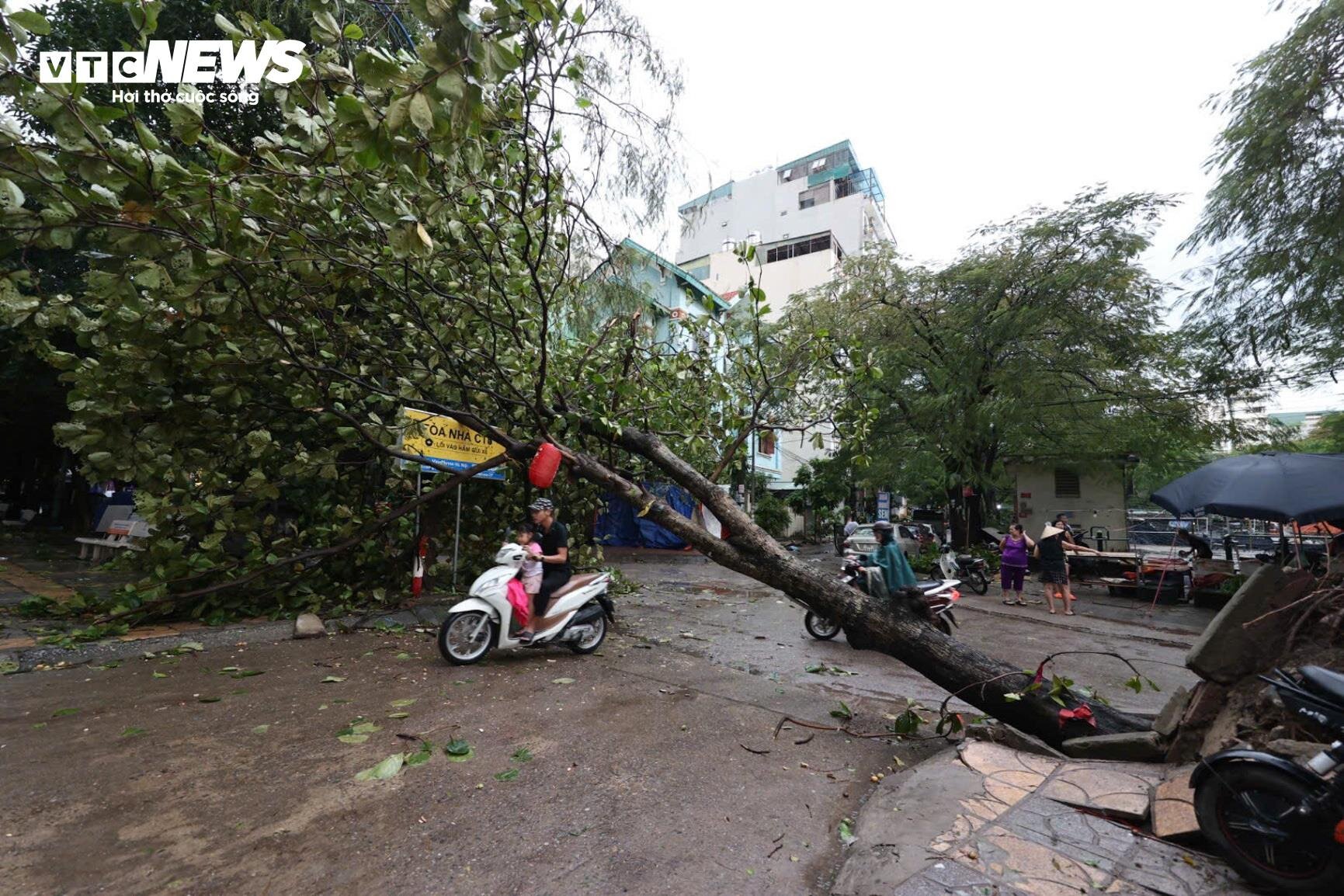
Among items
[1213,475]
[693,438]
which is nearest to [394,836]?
[693,438]

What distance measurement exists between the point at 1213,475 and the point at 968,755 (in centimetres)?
907

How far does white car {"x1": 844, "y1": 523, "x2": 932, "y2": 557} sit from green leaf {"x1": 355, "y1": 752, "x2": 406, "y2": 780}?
10.8m

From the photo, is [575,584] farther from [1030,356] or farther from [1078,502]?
[1078,502]

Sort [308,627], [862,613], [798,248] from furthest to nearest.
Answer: [798,248]
[308,627]
[862,613]

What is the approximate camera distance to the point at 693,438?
7426 mm

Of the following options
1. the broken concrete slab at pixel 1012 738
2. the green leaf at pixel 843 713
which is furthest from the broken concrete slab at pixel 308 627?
the broken concrete slab at pixel 1012 738

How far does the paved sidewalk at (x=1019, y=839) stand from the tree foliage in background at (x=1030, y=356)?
26.9 ft

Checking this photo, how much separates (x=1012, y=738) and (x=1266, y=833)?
5.49 ft

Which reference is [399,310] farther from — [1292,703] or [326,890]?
[1292,703]

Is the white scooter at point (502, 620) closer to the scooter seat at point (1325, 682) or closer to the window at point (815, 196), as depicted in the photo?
the scooter seat at point (1325, 682)

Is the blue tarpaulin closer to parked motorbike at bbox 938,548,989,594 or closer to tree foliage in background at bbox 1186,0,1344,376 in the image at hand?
parked motorbike at bbox 938,548,989,594

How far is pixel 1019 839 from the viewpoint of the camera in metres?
2.84

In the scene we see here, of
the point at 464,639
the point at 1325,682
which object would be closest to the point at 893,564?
the point at 1325,682

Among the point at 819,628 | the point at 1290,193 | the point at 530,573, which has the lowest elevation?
the point at 819,628
